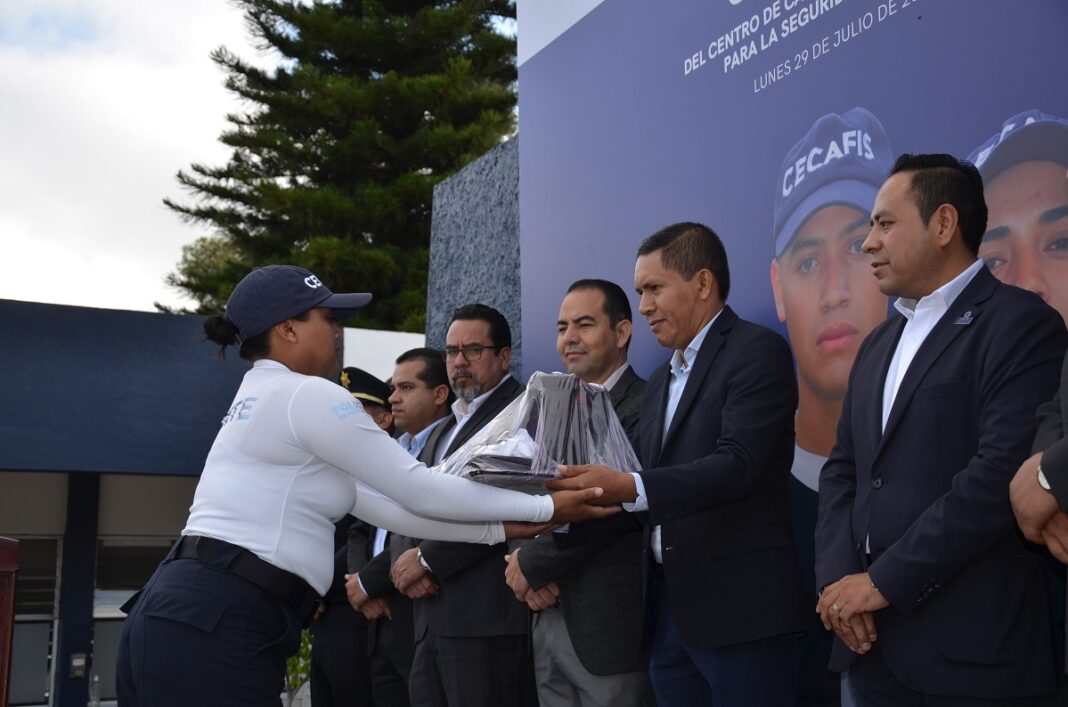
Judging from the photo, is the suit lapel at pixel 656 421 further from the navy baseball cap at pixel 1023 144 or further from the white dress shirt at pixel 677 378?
the navy baseball cap at pixel 1023 144

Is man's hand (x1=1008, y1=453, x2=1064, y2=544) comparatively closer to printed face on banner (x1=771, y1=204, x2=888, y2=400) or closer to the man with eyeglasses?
printed face on banner (x1=771, y1=204, x2=888, y2=400)

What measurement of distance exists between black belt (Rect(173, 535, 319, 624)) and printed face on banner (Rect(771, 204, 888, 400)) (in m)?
1.68

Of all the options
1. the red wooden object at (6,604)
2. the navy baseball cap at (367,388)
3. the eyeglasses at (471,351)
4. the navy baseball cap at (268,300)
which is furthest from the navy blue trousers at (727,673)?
the navy baseball cap at (367,388)

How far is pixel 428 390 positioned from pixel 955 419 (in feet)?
9.89

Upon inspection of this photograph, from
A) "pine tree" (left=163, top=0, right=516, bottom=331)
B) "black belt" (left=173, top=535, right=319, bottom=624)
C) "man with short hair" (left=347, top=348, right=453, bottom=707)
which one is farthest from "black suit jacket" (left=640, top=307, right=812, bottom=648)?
"pine tree" (left=163, top=0, right=516, bottom=331)

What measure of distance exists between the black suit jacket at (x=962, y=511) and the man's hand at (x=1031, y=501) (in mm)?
103

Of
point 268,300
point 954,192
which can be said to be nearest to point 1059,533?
point 954,192

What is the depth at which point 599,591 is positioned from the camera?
3.41 meters

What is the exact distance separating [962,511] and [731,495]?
2.41 ft

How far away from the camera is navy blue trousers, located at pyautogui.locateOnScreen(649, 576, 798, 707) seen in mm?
2910

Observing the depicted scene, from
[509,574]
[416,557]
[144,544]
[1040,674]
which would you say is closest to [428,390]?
[416,557]

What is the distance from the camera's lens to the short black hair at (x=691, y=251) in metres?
3.38

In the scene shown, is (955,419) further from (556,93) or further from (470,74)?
(470,74)

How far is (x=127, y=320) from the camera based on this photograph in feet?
29.0
